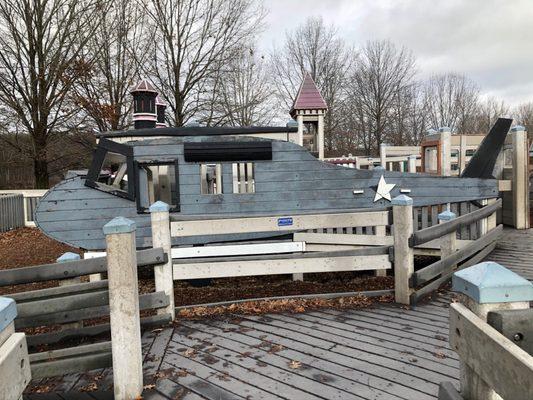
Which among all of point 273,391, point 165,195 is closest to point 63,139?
point 165,195

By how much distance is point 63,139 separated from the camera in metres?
18.8

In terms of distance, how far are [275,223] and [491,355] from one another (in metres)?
3.44

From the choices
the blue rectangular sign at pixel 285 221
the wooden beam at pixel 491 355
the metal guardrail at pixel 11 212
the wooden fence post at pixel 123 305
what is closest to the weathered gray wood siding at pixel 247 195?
the blue rectangular sign at pixel 285 221

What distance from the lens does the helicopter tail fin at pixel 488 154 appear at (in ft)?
27.3

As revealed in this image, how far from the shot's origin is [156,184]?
7.40 meters

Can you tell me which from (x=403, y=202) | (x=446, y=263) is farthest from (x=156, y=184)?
(x=446, y=263)

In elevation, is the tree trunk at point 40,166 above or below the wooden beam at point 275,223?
above

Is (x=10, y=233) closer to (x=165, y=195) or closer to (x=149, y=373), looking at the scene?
(x=165, y=195)

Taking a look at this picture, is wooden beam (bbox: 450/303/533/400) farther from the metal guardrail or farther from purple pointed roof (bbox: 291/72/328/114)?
the metal guardrail

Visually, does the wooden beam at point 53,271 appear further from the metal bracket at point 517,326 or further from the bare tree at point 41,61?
the bare tree at point 41,61

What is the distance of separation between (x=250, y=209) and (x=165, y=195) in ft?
5.40

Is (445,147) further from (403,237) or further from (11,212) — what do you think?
(11,212)

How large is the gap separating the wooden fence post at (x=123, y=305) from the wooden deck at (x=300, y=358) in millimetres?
182

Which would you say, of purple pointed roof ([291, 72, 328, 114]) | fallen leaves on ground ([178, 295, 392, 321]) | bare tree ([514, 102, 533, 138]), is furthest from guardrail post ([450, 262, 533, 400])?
bare tree ([514, 102, 533, 138])
